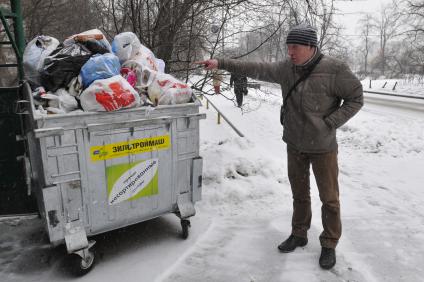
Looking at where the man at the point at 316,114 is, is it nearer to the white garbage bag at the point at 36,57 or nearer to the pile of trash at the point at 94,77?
the pile of trash at the point at 94,77

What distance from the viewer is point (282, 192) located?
4648mm

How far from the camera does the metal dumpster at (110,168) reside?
2.73m

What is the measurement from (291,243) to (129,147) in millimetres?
1657

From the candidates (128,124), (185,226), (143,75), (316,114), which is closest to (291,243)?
(185,226)

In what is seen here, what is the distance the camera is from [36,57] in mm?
3268

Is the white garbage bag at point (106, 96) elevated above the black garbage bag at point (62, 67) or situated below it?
below

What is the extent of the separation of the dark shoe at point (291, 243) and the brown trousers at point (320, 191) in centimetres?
4

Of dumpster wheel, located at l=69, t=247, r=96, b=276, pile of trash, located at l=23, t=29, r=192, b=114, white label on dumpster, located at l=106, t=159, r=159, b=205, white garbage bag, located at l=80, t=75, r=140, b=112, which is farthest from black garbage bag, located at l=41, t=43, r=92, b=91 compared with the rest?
dumpster wheel, located at l=69, t=247, r=96, b=276

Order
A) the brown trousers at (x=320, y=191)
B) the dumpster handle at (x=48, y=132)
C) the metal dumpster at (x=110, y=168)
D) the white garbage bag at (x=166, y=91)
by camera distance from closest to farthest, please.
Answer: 1. the dumpster handle at (x=48, y=132)
2. the metal dumpster at (x=110, y=168)
3. the brown trousers at (x=320, y=191)
4. the white garbage bag at (x=166, y=91)

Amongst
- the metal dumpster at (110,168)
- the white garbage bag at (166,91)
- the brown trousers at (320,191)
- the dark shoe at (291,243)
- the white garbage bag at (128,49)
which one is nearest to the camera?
the metal dumpster at (110,168)

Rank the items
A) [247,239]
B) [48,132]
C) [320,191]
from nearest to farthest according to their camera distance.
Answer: [48,132] < [320,191] < [247,239]

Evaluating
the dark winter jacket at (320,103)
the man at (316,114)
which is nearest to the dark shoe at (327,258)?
the man at (316,114)

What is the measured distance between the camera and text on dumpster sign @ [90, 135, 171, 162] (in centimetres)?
288

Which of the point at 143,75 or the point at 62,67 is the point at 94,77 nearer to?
the point at 62,67
